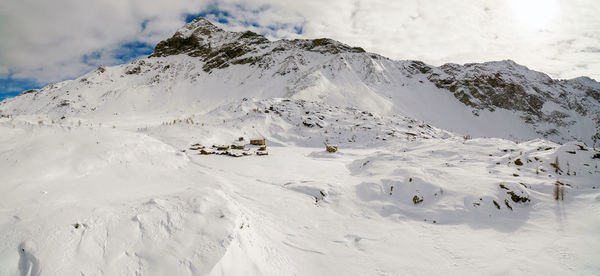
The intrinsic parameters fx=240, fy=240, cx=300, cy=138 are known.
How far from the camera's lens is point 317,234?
396 centimetres

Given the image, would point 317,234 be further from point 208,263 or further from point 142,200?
point 142,200

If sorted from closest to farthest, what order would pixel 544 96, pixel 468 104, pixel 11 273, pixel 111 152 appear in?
1. pixel 11 273
2. pixel 111 152
3. pixel 468 104
4. pixel 544 96

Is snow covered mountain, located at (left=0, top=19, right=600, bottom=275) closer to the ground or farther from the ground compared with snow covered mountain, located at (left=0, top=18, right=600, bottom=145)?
closer to the ground

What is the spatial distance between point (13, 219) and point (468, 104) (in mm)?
44942

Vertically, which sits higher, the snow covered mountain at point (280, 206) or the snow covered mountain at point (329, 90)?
the snow covered mountain at point (329, 90)

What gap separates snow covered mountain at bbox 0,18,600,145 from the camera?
32.0 metres

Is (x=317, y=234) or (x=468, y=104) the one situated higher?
(x=468, y=104)

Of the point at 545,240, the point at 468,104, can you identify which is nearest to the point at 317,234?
the point at 545,240

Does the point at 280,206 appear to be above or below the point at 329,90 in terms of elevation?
below

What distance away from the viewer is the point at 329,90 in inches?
1256

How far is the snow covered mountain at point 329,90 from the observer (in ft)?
105

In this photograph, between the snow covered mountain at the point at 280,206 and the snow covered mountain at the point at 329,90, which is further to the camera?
the snow covered mountain at the point at 329,90

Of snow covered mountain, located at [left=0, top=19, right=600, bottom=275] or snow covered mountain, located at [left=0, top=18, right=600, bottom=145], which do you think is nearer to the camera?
snow covered mountain, located at [left=0, top=19, right=600, bottom=275]

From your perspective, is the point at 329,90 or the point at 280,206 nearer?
the point at 280,206
